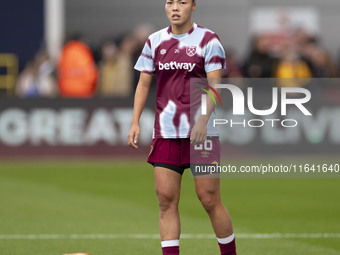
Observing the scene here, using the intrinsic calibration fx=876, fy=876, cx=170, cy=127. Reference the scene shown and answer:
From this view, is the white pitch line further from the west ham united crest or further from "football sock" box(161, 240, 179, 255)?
the west ham united crest

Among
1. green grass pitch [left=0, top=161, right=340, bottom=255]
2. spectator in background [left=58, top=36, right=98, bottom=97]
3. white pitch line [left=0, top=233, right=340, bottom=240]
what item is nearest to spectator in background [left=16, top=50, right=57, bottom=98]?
spectator in background [left=58, top=36, right=98, bottom=97]

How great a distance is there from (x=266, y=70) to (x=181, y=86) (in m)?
12.8

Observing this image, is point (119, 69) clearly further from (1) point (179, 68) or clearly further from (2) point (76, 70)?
(1) point (179, 68)

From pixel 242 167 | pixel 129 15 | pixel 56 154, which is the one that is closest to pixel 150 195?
pixel 242 167

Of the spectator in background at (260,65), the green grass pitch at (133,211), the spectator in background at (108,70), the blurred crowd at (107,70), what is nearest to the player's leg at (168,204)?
the green grass pitch at (133,211)

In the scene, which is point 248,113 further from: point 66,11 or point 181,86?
point 66,11

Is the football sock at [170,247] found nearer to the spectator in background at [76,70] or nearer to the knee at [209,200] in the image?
the knee at [209,200]

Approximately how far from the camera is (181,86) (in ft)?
21.6

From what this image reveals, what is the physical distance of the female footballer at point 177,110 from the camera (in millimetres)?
6566

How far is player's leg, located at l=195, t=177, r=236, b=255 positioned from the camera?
6617mm

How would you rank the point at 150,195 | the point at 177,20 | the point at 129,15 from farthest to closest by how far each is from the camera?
1. the point at 129,15
2. the point at 150,195
3. the point at 177,20

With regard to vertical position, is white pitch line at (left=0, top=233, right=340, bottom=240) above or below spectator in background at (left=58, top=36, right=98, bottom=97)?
below

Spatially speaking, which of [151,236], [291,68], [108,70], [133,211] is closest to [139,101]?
[151,236]

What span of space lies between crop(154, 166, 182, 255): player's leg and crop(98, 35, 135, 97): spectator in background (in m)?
11.5
